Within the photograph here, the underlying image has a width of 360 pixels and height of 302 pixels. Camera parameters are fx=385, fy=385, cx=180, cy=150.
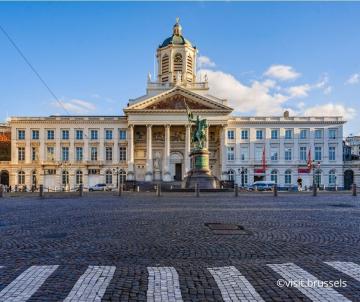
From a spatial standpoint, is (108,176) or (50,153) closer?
(108,176)

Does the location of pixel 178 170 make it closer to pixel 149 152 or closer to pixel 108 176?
pixel 149 152

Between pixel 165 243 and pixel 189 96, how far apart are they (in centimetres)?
6659

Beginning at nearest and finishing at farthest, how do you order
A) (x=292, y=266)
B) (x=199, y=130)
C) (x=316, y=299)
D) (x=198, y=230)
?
(x=316, y=299) < (x=292, y=266) < (x=198, y=230) < (x=199, y=130)

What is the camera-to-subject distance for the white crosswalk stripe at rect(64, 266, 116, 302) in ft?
16.8

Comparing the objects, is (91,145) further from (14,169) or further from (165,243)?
(165,243)

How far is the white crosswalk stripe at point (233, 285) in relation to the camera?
5.15 metres

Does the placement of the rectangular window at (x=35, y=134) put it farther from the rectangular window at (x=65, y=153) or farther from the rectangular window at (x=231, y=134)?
the rectangular window at (x=231, y=134)

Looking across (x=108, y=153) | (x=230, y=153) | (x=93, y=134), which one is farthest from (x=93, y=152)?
(x=230, y=153)

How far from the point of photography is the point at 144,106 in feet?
243

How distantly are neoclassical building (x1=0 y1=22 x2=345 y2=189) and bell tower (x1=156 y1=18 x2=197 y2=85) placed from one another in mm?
2210

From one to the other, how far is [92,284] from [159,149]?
74.0m

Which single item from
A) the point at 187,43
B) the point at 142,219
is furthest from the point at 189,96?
the point at 142,219

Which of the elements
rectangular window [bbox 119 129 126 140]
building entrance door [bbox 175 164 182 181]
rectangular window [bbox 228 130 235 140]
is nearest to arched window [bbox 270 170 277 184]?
rectangular window [bbox 228 130 235 140]

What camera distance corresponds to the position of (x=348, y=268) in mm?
6688
